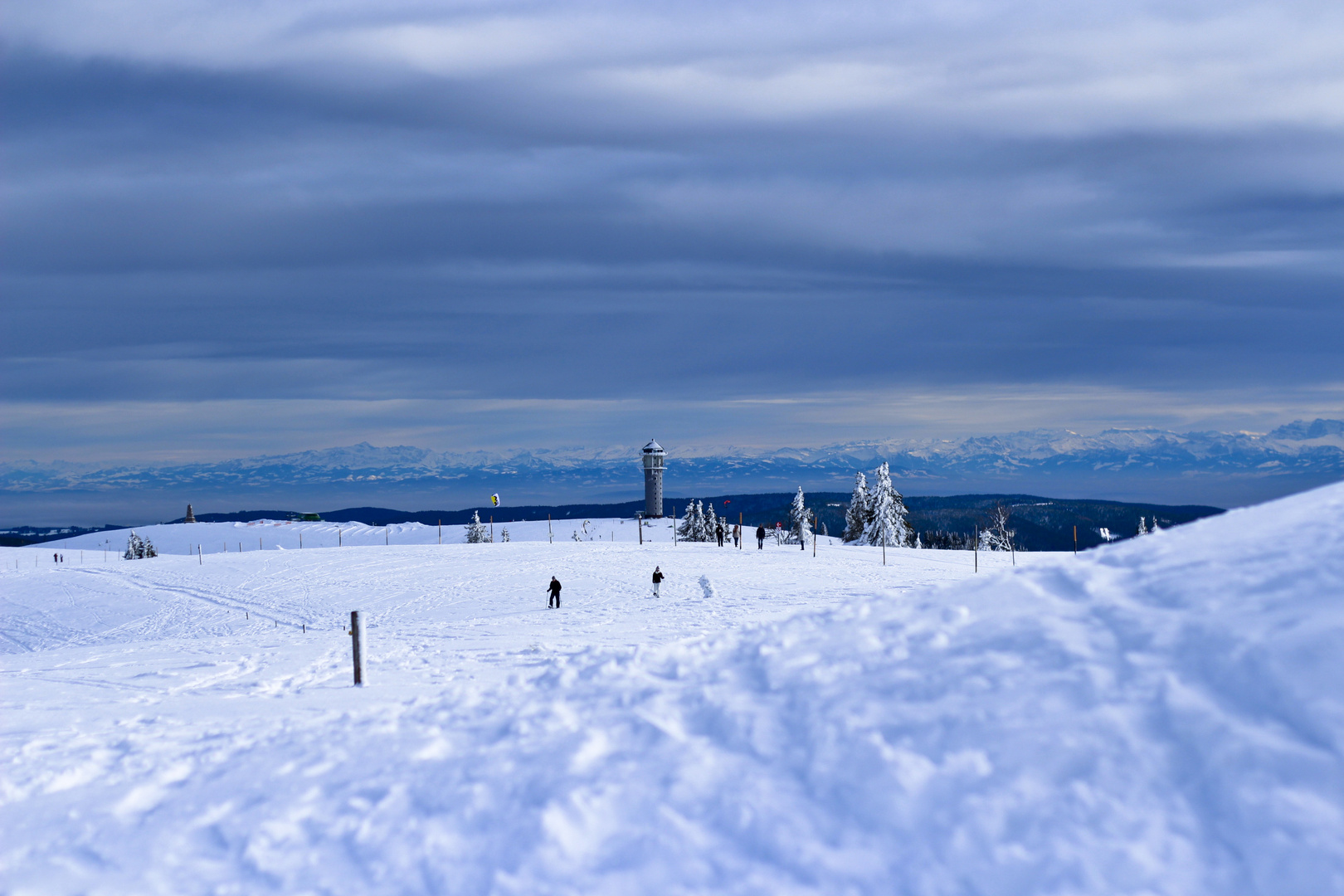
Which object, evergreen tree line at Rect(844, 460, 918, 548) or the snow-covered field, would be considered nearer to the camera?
the snow-covered field

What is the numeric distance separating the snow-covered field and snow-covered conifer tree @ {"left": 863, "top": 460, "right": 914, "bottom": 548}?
7438 cm

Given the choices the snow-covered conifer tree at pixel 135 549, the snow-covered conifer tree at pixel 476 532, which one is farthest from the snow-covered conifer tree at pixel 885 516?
the snow-covered conifer tree at pixel 135 549

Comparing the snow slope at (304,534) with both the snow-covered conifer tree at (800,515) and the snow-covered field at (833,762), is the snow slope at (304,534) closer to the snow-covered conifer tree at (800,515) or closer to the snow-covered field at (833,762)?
the snow-covered conifer tree at (800,515)

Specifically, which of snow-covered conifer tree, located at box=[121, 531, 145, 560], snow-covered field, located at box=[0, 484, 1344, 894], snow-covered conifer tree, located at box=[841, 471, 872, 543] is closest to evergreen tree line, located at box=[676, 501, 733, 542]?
snow-covered conifer tree, located at box=[841, 471, 872, 543]

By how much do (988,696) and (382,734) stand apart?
22.5 ft

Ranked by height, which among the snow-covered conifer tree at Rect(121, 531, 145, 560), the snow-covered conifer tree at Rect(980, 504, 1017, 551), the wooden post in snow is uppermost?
the wooden post in snow

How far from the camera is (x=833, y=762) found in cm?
819

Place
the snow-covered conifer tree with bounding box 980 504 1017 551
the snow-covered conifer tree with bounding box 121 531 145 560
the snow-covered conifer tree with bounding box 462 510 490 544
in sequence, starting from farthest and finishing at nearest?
the snow-covered conifer tree with bounding box 462 510 490 544
the snow-covered conifer tree with bounding box 121 531 145 560
the snow-covered conifer tree with bounding box 980 504 1017 551

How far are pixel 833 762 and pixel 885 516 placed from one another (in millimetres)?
78864

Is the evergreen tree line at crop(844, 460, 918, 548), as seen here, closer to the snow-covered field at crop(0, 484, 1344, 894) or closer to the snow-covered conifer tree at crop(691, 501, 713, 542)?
the snow-covered conifer tree at crop(691, 501, 713, 542)

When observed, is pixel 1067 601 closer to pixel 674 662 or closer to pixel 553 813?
pixel 674 662

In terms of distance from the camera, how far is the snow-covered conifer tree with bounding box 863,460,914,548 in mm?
84750

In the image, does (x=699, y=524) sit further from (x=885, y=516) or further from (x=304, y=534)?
(x=304, y=534)

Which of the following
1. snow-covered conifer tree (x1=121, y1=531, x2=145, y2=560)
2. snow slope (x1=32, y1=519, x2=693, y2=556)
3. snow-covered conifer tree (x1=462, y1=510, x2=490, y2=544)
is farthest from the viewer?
snow slope (x1=32, y1=519, x2=693, y2=556)
